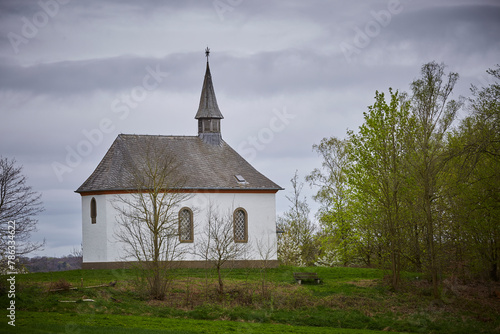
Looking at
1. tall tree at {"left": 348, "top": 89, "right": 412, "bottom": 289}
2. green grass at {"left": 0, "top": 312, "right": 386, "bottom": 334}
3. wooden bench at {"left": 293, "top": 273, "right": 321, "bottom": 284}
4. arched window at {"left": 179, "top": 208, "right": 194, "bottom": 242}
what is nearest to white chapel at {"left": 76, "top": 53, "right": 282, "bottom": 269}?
arched window at {"left": 179, "top": 208, "right": 194, "bottom": 242}

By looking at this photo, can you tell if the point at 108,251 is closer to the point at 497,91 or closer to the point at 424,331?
the point at 424,331

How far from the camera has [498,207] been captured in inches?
919

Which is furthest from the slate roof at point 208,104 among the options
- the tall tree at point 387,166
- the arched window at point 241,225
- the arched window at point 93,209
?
the tall tree at point 387,166

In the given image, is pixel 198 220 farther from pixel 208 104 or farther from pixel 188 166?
pixel 208 104

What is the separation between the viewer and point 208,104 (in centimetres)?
3725

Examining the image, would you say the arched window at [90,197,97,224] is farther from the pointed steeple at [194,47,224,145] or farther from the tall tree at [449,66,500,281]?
the tall tree at [449,66,500,281]

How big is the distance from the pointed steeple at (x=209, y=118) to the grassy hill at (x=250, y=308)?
13023mm

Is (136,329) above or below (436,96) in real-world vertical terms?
→ below

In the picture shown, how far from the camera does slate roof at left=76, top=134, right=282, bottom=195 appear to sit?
107 ft

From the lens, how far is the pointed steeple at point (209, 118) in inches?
1459

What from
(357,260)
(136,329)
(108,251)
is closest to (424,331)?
(136,329)

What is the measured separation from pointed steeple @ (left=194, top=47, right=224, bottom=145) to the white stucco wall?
499 centimetres

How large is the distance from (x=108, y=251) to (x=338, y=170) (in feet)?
64.1

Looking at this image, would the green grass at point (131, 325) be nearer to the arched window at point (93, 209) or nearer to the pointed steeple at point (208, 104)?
the arched window at point (93, 209)
